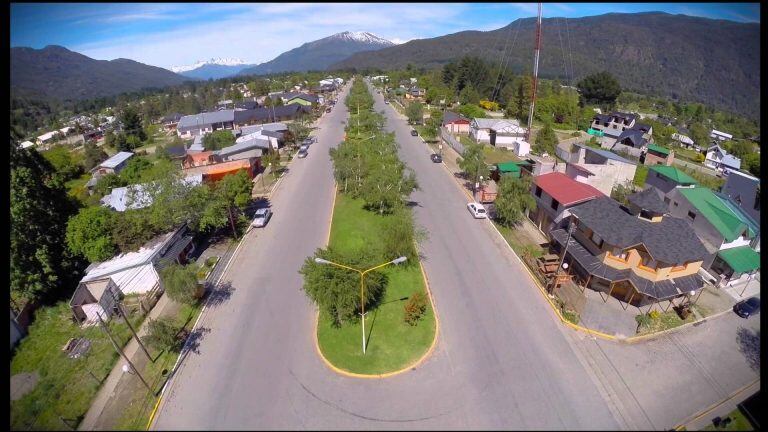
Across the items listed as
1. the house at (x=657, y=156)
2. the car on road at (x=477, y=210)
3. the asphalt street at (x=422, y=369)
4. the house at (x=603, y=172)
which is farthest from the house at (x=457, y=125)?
the asphalt street at (x=422, y=369)

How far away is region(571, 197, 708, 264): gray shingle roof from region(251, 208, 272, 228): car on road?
31546mm

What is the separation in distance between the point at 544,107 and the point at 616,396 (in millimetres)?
86865

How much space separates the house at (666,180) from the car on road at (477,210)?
63.2 feet

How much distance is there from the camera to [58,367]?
21.1 metres

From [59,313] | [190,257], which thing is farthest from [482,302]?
[59,313]

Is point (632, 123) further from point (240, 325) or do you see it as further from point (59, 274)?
point (59, 274)

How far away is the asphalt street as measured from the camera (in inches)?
693

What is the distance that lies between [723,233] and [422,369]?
29.7 metres

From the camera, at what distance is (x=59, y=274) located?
26906mm

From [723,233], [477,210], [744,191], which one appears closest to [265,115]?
[477,210]

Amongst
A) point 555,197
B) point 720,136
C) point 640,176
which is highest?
point 555,197

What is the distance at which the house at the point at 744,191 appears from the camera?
36.7 m

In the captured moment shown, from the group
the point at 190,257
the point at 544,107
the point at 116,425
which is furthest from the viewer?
the point at 544,107

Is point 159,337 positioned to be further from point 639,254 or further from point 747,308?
point 747,308
